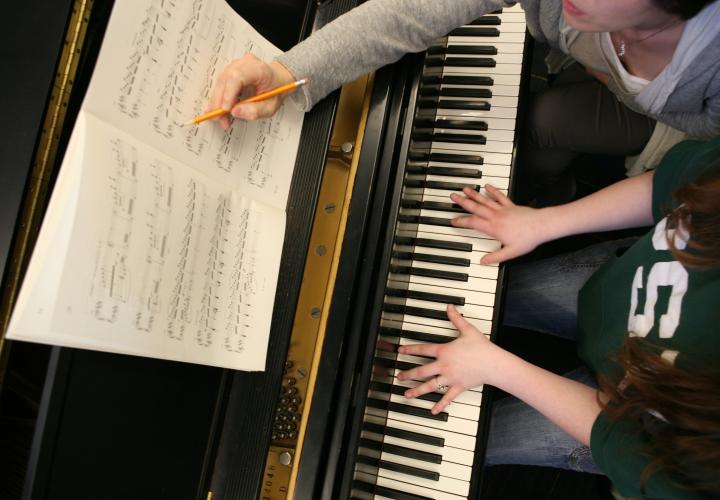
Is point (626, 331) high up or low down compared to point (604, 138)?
down

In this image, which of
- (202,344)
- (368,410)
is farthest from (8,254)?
(368,410)

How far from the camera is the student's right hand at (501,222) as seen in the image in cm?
120

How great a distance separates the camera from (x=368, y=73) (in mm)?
1149

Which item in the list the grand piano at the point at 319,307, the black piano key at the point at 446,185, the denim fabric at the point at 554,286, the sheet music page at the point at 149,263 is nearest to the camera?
the sheet music page at the point at 149,263

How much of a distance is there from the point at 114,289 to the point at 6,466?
51cm

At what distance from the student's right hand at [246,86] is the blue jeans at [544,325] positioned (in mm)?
722

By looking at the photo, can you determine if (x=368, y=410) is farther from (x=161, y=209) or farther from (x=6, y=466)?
(x=6, y=466)

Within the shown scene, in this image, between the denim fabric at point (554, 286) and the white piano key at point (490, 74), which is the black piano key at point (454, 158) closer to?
the white piano key at point (490, 74)

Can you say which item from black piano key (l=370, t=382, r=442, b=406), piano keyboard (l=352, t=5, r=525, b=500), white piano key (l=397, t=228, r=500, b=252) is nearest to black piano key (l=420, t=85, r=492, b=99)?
piano keyboard (l=352, t=5, r=525, b=500)

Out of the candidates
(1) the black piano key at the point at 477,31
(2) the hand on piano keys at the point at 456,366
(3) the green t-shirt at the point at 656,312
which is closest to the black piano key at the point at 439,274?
(2) the hand on piano keys at the point at 456,366

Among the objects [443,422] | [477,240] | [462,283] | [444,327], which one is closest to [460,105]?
[477,240]

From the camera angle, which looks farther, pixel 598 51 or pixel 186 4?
pixel 598 51

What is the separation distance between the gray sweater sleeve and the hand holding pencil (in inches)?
2.8

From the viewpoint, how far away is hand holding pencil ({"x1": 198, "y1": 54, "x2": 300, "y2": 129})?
3.02ft
